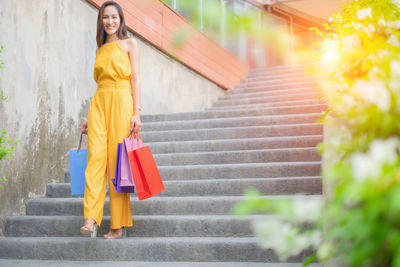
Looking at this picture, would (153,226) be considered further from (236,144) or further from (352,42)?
(352,42)

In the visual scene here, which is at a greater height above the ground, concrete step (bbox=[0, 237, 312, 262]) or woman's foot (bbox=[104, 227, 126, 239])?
woman's foot (bbox=[104, 227, 126, 239])

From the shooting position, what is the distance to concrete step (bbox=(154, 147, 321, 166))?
4.73 m

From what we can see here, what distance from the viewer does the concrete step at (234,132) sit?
5.29 m

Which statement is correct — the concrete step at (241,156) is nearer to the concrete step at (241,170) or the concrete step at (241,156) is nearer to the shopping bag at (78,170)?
the concrete step at (241,170)

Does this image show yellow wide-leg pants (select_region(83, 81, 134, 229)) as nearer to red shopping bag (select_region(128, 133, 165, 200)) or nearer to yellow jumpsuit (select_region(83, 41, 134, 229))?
yellow jumpsuit (select_region(83, 41, 134, 229))

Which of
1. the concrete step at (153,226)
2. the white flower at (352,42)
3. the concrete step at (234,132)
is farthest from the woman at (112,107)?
the white flower at (352,42)

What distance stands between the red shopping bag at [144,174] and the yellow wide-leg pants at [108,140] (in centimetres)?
18

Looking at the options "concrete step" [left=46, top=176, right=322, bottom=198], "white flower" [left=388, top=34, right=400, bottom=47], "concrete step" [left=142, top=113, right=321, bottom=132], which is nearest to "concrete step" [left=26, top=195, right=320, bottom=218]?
"concrete step" [left=46, top=176, right=322, bottom=198]

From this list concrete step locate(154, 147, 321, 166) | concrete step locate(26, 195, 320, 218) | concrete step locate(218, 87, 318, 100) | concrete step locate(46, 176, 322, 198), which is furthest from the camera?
concrete step locate(218, 87, 318, 100)

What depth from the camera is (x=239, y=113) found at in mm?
6477

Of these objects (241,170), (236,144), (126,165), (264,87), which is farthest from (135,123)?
(264,87)

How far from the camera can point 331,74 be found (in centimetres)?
196

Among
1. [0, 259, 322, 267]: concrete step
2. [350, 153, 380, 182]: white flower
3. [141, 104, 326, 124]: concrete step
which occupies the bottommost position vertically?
[0, 259, 322, 267]: concrete step

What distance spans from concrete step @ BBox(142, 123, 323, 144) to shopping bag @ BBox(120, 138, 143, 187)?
7.23 feet
